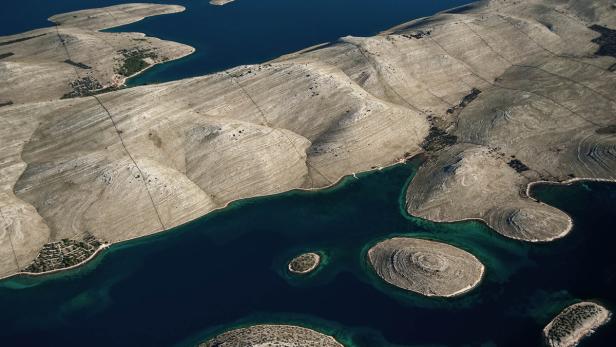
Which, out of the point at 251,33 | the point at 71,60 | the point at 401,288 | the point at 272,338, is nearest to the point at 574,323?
the point at 401,288

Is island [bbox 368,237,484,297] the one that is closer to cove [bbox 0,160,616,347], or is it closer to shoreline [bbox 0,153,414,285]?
cove [bbox 0,160,616,347]

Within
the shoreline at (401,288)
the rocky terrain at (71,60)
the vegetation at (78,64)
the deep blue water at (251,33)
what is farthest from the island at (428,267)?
the vegetation at (78,64)

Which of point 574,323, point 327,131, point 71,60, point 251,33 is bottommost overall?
point 574,323

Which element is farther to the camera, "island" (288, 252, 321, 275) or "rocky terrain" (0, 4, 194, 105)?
"rocky terrain" (0, 4, 194, 105)

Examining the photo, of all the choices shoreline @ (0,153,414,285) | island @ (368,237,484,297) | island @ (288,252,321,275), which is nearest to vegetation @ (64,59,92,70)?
shoreline @ (0,153,414,285)

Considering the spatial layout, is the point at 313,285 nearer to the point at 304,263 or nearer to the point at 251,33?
the point at 304,263

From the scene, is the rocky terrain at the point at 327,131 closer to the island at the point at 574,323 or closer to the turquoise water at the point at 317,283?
the turquoise water at the point at 317,283

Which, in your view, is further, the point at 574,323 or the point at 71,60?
the point at 71,60

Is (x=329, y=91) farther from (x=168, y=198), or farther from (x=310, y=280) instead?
(x=310, y=280)
